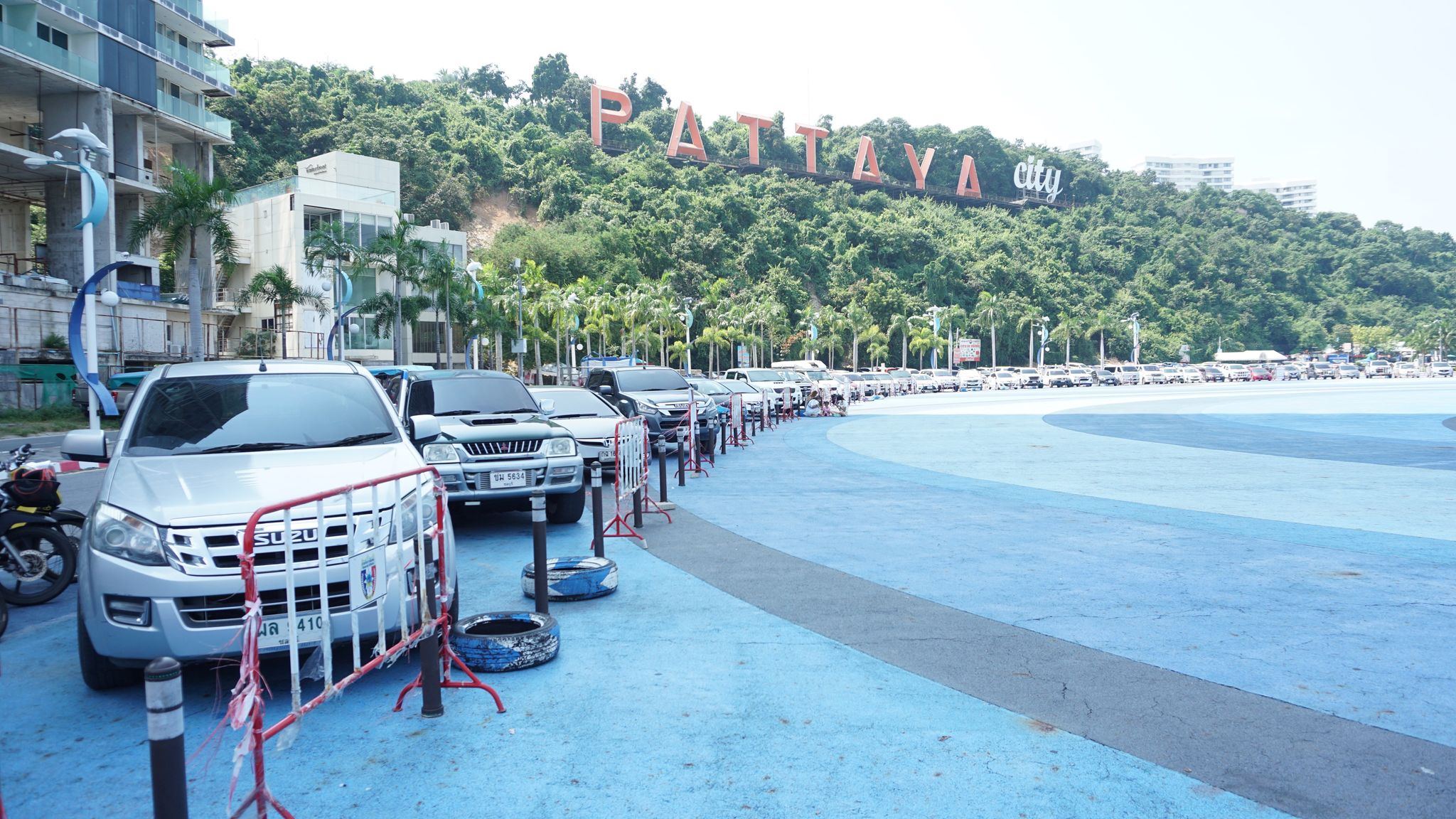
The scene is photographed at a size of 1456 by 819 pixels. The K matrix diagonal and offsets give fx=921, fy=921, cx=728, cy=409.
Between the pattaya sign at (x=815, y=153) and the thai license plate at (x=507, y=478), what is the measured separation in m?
101

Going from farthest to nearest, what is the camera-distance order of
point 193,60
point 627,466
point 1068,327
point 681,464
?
1. point 1068,327
2. point 193,60
3. point 681,464
4. point 627,466

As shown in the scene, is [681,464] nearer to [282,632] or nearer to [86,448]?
[86,448]

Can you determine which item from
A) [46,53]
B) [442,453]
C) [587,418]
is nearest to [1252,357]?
[46,53]

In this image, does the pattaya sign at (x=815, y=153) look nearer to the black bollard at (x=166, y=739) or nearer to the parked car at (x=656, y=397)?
the parked car at (x=656, y=397)

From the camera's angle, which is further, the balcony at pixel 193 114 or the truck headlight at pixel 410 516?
the balcony at pixel 193 114

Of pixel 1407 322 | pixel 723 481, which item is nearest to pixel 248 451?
pixel 723 481

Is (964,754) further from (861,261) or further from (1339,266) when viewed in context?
(1339,266)

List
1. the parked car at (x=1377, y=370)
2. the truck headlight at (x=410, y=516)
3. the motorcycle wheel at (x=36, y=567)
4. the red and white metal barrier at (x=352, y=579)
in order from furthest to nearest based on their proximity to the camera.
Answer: the parked car at (x=1377, y=370) < the motorcycle wheel at (x=36, y=567) < the truck headlight at (x=410, y=516) < the red and white metal barrier at (x=352, y=579)

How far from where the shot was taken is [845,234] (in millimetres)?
104375

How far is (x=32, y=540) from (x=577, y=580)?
414cm

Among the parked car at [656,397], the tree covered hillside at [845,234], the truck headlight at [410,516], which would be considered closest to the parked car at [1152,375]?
the tree covered hillside at [845,234]

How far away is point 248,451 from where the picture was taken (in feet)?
18.8

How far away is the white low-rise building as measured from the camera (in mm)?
50875

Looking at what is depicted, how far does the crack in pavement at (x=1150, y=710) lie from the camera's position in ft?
12.2
